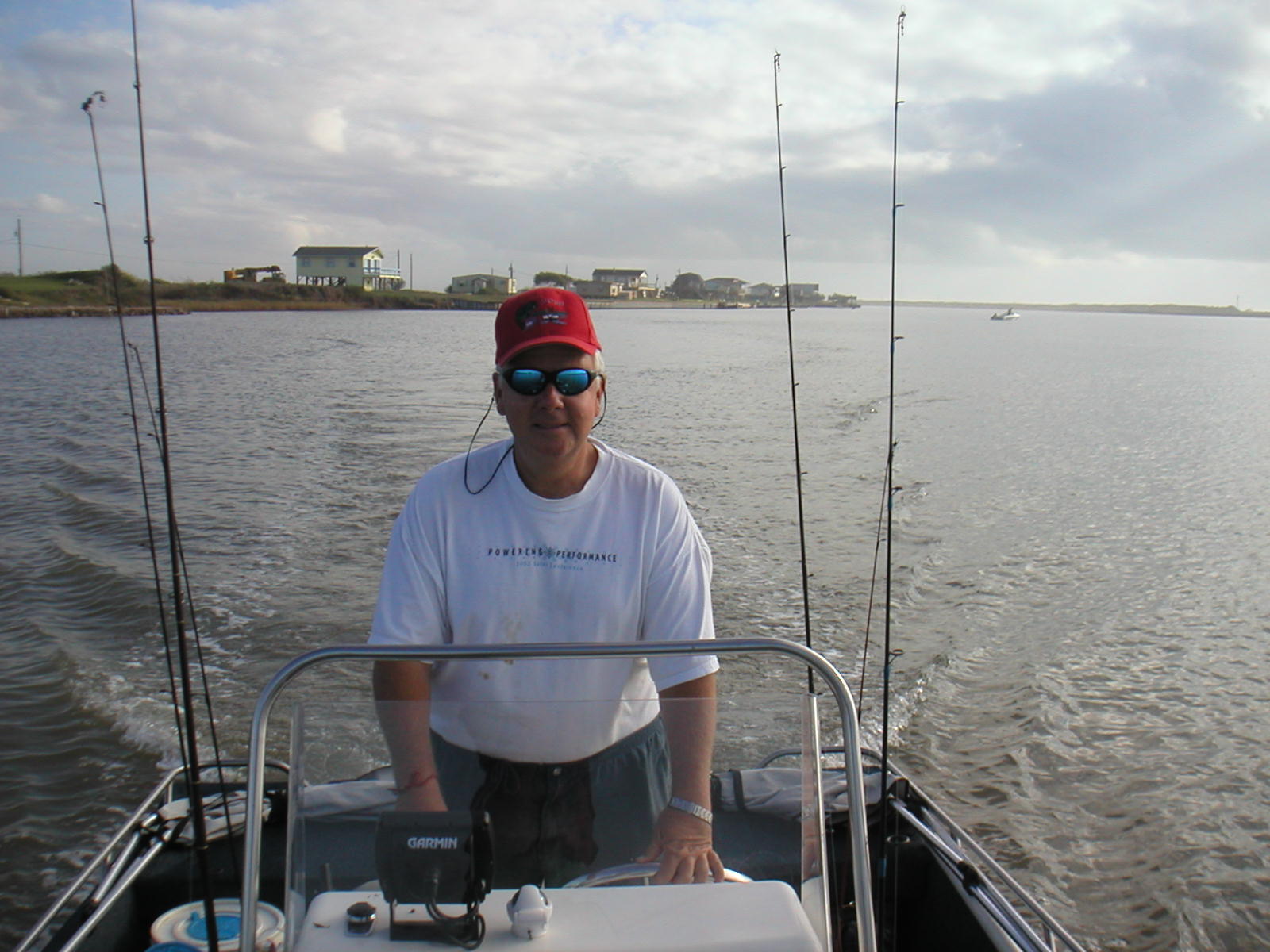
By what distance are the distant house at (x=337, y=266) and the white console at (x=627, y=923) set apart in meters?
94.3

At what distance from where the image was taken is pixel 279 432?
16.4m

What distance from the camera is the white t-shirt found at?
2.46 meters

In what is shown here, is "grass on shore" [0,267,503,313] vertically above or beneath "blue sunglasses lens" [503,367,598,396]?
above

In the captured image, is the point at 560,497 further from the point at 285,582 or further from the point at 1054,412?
the point at 1054,412

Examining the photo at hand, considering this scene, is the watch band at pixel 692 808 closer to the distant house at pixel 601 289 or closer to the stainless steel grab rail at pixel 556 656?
the stainless steel grab rail at pixel 556 656

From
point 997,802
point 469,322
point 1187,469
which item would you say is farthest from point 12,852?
point 469,322

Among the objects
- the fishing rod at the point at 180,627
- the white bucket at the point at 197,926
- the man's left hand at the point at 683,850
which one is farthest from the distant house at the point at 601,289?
the man's left hand at the point at 683,850

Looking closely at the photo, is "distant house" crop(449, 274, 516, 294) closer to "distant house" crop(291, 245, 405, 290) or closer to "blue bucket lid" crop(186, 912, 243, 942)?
"distant house" crop(291, 245, 405, 290)

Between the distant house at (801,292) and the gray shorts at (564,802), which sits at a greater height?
the distant house at (801,292)

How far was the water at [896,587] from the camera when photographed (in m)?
5.30

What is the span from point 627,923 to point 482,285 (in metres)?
104

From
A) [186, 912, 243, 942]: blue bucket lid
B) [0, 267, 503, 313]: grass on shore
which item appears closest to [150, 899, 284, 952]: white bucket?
[186, 912, 243, 942]: blue bucket lid

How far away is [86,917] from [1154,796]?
5.22m

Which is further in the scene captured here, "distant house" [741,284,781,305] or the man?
"distant house" [741,284,781,305]
